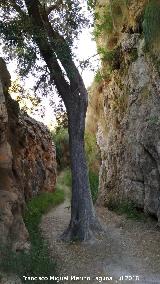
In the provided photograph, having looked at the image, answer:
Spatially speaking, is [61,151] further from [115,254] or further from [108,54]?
[115,254]

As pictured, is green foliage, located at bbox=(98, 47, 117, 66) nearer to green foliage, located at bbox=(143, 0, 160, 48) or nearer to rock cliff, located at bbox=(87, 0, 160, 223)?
rock cliff, located at bbox=(87, 0, 160, 223)

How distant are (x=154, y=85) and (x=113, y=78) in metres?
4.26

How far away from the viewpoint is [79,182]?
13852 millimetres

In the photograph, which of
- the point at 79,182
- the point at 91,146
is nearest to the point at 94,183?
the point at 91,146

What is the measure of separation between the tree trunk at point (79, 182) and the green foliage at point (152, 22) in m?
2.64

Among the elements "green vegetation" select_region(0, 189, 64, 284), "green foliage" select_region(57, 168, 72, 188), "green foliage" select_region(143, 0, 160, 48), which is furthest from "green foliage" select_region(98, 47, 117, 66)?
"green foliage" select_region(57, 168, 72, 188)

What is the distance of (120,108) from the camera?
17.8 meters

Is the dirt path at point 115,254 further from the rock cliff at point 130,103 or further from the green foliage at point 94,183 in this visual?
the green foliage at point 94,183

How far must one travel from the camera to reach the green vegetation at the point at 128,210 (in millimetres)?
15237

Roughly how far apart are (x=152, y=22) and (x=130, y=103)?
357 cm

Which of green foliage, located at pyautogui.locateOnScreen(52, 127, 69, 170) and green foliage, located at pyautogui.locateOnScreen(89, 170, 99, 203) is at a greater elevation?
green foliage, located at pyautogui.locateOnScreen(52, 127, 69, 170)

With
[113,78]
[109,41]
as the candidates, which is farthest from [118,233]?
[109,41]

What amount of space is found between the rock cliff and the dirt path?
1032mm

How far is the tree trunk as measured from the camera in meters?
13.6
